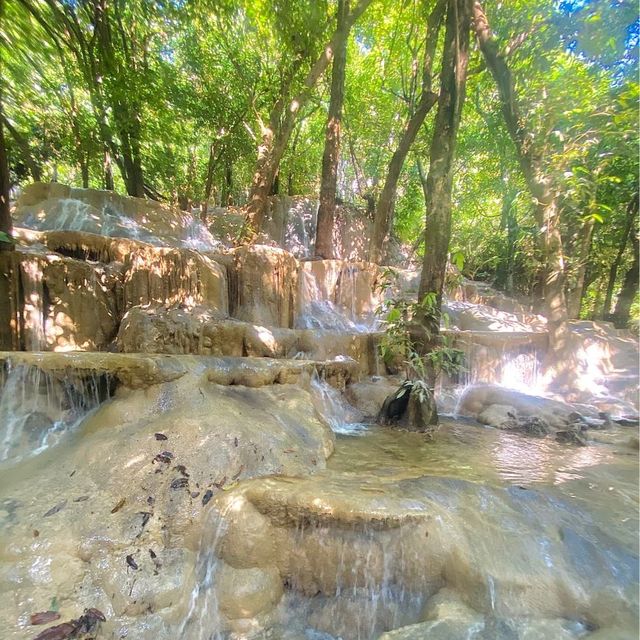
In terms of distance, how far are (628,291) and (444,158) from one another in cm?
829

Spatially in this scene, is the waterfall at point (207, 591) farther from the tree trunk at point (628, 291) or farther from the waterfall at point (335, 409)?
the tree trunk at point (628, 291)

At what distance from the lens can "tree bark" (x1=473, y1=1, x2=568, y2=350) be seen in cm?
692

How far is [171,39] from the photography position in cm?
1169

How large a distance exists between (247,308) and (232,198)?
9.96 m

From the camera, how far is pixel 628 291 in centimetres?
1010

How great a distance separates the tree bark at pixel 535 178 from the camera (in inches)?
273

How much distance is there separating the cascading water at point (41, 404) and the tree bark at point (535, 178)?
7620 mm

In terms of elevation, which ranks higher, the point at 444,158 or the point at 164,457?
the point at 444,158

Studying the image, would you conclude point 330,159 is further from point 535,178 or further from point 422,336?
point 422,336

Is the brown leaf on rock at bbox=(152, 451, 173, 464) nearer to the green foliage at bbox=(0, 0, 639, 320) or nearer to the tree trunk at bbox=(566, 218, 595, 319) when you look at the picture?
the green foliage at bbox=(0, 0, 639, 320)

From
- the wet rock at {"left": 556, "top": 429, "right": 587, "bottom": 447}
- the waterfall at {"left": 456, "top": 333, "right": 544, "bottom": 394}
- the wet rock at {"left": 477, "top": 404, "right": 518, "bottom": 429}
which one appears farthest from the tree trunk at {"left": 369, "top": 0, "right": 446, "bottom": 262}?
the wet rock at {"left": 556, "top": 429, "right": 587, "bottom": 447}

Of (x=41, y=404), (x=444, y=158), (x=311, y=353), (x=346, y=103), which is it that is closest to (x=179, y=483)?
(x=41, y=404)

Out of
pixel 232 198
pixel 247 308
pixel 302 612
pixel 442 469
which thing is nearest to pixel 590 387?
pixel 442 469

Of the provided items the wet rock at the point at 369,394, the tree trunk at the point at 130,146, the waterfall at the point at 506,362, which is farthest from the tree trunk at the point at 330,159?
the wet rock at the point at 369,394
